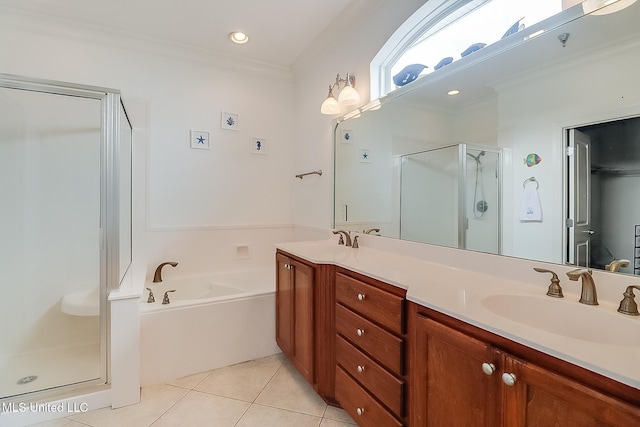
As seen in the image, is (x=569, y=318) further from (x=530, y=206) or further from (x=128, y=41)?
(x=128, y=41)

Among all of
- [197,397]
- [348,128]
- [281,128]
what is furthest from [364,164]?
[197,397]

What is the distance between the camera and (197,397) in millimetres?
1794

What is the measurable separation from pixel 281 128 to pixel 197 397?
2.45 m

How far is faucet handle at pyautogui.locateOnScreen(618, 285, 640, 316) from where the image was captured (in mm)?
858

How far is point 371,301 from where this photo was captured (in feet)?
4.27

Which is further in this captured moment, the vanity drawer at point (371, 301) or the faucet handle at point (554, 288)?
the vanity drawer at point (371, 301)

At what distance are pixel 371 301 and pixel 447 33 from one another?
1575 millimetres

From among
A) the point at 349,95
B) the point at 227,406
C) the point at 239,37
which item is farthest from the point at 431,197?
the point at 239,37

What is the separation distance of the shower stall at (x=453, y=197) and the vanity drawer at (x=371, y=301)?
1.73 feet

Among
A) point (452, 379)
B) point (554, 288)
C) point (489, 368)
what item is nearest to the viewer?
point (489, 368)

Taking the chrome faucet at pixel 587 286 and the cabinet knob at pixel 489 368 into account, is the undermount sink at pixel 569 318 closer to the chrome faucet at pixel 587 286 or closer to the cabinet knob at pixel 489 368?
the chrome faucet at pixel 587 286

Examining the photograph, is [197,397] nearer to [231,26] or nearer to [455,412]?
[455,412]

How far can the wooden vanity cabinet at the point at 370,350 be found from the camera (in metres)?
1.16

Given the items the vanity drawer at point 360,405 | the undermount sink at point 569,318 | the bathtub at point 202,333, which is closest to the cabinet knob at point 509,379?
the undermount sink at point 569,318
